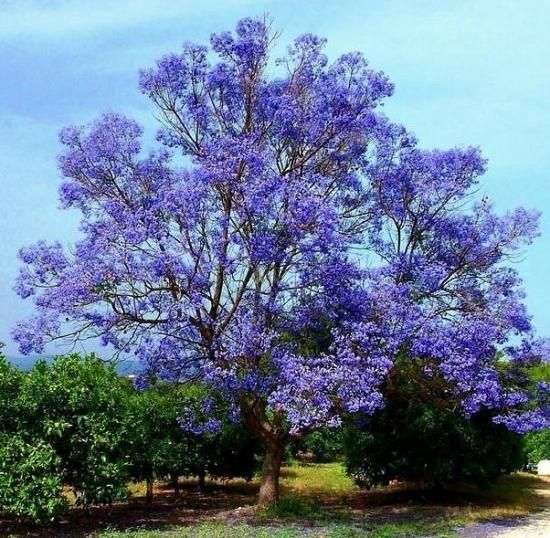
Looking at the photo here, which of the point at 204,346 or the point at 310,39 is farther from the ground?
the point at 310,39

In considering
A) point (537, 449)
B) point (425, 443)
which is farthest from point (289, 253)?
point (537, 449)

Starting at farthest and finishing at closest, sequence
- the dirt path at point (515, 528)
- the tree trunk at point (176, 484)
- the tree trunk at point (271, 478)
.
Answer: the tree trunk at point (176, 484)
the tree trunk at point (271, 478)
the dirt path at point (515, 528)

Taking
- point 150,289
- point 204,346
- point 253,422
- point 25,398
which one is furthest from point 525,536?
point 25,398

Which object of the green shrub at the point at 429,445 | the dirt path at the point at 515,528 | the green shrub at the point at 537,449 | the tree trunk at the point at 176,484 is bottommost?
the dirt path at the point at 515,528

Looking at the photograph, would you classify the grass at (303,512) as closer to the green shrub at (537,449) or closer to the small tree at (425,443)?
the small tree at (425,443)

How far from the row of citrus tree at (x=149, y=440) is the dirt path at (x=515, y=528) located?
1.52 meters

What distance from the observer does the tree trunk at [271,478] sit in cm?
1487

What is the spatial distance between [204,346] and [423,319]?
3.61 metres

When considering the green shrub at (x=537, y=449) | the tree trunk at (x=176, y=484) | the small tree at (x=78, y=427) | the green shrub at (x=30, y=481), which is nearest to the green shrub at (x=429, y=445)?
the tree trunk at (x=176, y=484)

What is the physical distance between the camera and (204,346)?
13.7 meters

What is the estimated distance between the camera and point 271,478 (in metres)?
15.0

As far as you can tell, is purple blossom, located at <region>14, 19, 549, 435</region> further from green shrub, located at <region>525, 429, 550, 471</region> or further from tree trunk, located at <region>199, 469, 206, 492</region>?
green shrub, located at <region>525, 429, 550, 471</region>

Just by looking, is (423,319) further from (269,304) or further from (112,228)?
(112,228)

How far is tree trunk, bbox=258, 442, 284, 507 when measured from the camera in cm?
1487
